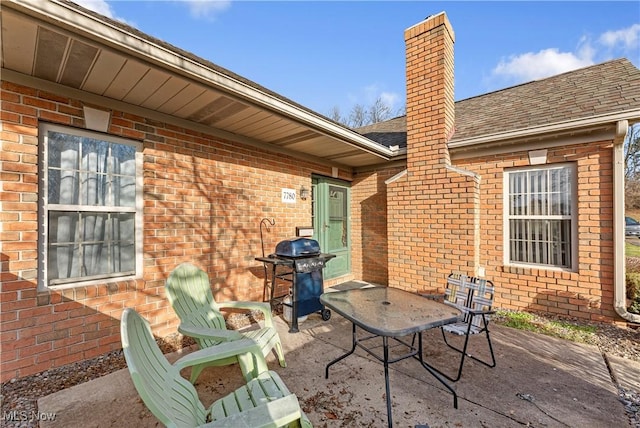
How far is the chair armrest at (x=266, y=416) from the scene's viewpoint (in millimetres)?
1280

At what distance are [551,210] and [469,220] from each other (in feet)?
4.01

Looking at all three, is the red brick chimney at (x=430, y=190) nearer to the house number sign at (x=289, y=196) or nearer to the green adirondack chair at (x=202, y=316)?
the house number sign at (x=289, y=196)

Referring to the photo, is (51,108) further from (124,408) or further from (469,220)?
(469,220)

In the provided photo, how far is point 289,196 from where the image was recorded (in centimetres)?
523

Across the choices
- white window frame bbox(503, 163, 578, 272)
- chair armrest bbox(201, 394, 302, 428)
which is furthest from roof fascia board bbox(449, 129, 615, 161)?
chair armrest bbox(201, 394, 302, 428)

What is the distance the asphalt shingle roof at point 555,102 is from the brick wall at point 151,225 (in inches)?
139

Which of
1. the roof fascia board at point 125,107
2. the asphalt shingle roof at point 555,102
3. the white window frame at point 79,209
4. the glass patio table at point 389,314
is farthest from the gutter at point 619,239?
the white window frame at point 79,209

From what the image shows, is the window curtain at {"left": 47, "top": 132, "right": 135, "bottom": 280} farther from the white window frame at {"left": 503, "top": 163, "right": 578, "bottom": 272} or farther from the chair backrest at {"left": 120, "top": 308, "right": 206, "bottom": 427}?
the white window frame at {"left": 503, "top": 163, "right": 578, "bottom": 272}

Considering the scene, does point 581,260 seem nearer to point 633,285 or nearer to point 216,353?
point 633,285

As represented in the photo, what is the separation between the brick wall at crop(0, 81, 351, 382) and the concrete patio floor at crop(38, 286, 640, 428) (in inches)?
24.1

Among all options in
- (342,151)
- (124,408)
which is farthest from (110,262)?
(342,151)

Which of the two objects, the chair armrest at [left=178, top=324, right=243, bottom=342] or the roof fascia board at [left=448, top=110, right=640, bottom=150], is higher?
the roof fascia board at [left=448, top=110, right=640, bottom=150]

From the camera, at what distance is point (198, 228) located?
152 inches

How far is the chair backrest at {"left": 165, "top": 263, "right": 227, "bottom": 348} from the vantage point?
2.76m
